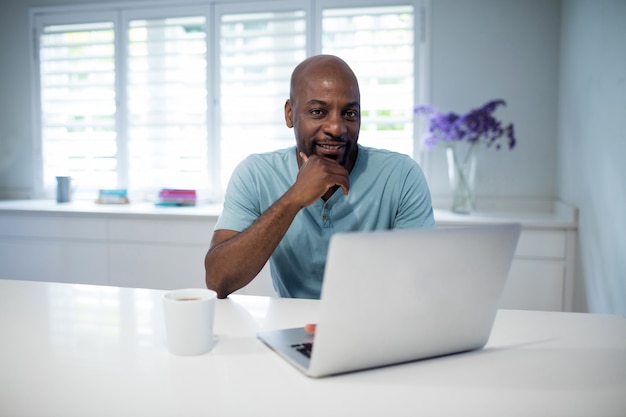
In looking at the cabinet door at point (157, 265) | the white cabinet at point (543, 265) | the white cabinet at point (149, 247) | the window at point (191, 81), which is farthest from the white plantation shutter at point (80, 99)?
the white cabinet at point (543, 265)

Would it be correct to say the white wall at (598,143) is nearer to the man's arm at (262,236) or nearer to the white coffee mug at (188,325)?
the man's arm at (262,236)

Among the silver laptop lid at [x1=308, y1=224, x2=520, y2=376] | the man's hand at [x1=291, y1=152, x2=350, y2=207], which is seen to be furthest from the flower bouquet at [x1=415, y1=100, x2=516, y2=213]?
the silver laptop lid at [x1=308, y1=224, x2=520, y2=376]

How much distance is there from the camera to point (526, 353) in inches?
32.4

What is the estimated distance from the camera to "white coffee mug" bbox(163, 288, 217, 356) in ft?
2.57

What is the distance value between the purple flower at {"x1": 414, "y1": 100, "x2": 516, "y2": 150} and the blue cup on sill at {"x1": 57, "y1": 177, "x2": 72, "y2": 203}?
210 cm

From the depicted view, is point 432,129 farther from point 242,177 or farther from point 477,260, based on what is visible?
point 477,260

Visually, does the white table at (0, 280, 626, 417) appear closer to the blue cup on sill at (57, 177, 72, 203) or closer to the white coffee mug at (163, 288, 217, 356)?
the white coffee mug at (163, 288, 217, 356)

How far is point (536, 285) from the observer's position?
2242mm

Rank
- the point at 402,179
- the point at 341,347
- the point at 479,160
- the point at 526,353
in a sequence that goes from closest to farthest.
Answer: the point at 341,347 < the point at 526,353 < the point at 402,179 < the point at 479,160

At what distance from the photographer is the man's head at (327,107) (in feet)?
4.42

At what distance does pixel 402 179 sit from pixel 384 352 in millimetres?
776

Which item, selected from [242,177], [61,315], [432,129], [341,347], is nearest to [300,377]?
[341,347]

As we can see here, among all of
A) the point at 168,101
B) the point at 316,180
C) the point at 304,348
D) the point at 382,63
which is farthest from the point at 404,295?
the point at 168,101

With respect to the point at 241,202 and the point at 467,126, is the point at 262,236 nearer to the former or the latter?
the point at 241,202
